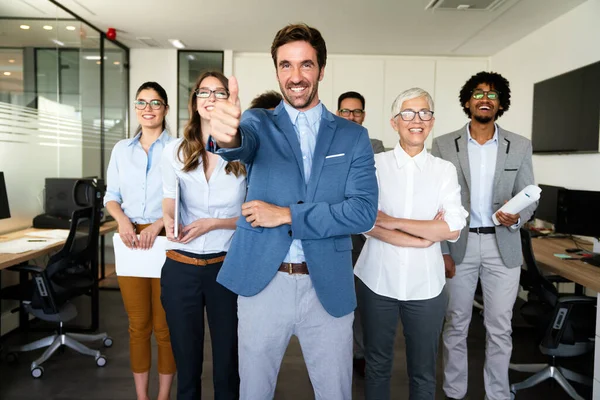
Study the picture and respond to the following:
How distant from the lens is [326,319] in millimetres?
1706

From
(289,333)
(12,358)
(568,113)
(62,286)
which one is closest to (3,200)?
(62,286)

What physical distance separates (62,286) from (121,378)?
857mm

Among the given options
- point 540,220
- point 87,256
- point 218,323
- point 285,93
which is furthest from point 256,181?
point 540,220

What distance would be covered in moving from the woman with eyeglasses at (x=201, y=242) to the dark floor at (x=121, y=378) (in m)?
1.00

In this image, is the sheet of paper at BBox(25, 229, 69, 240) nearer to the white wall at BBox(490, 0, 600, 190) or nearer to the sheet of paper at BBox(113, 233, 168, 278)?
the sheet of paper at BBox(113, 233, 168, 278)

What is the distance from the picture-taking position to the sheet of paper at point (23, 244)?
135 inches

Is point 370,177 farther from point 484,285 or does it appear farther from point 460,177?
point 484,285

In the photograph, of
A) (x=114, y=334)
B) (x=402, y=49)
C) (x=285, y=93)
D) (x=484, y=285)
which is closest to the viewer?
(x=285, y=93)

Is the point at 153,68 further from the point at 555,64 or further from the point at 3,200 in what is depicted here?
the point at 555,64

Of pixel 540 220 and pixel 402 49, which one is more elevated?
pixel 402 49

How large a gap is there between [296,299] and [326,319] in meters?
0.13

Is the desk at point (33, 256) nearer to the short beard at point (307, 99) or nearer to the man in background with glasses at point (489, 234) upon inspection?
the short beard at point (307, 99)

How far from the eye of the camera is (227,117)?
1.40 meters

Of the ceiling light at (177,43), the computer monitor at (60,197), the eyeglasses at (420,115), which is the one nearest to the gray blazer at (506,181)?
the eyeglasses at (420,115)
